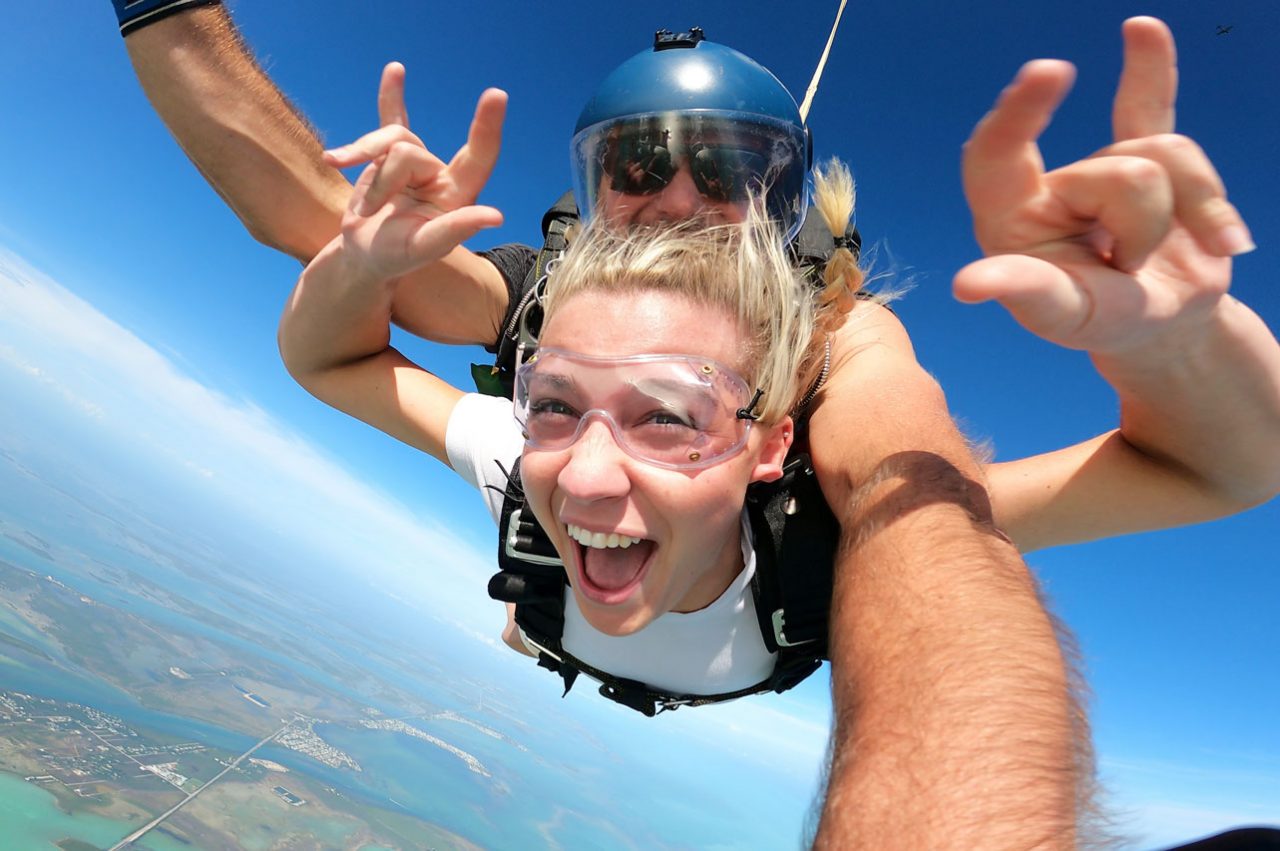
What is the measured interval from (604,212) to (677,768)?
200316 mm

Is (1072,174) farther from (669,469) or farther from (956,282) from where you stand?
(669,469)

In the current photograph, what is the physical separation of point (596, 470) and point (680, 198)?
111 cm

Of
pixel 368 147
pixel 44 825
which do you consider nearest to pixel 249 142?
pixel 368 147

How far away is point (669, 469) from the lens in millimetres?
1573

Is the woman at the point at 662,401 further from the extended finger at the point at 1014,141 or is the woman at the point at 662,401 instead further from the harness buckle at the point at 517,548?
the extended finger at the point at 1014,141

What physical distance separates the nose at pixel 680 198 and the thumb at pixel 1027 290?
138 cm

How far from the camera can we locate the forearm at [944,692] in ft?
2.61

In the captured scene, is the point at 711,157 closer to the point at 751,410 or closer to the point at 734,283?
the point at 734,283

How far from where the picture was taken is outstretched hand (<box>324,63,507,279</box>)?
150 centimetres

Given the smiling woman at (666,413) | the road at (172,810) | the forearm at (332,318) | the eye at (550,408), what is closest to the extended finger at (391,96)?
the forearm at (332,318)

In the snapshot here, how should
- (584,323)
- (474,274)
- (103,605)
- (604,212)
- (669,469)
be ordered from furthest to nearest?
1. (103,605)
2. (474,274)
3. (604,212)
4. (584,323)
5. (669,469)

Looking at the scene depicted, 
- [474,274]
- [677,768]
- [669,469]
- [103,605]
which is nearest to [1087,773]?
[669,469]

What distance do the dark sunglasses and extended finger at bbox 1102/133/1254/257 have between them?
137cm

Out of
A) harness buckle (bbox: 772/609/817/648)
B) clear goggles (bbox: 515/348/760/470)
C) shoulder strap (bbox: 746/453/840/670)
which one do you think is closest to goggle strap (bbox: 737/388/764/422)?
clear goggles (bbox: 515/348/760/470)
